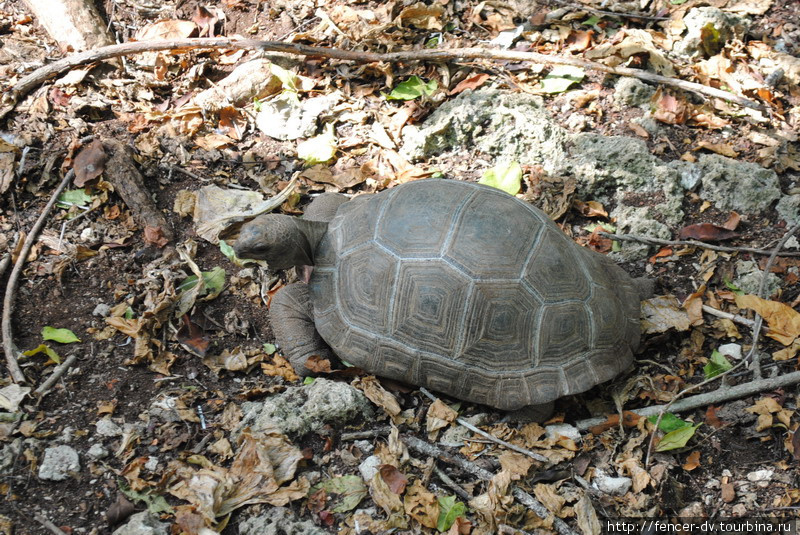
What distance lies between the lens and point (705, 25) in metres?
5.22

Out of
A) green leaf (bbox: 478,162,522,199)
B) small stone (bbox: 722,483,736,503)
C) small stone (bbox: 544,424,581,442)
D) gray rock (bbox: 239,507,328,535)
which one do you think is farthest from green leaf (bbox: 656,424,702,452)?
green leaf (bbox: 478,162,522,199)

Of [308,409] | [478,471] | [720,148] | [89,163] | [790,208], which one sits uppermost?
[89,163]

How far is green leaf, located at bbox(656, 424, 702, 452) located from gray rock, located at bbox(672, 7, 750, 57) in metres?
3.54

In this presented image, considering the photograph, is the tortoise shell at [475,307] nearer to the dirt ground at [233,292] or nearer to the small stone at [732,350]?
the dirt ground at [233,292]

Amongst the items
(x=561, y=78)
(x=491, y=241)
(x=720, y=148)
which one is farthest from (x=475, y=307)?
(x=561, y=78)

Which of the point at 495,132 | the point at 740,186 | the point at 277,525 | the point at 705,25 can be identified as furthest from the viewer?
the point at 705,25

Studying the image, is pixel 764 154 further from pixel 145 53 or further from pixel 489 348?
pixel 145 53

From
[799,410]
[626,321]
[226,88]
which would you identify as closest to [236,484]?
[626,321]

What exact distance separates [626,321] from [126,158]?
3416mm

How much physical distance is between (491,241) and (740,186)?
218 centimetres

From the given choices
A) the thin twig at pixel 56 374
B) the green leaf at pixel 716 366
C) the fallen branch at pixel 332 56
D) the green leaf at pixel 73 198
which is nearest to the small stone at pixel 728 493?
the green leaf at pixel 716 366

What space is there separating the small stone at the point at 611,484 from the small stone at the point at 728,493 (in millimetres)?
441

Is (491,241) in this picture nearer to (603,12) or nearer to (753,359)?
(753,359)

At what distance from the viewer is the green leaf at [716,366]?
3.51 meters
